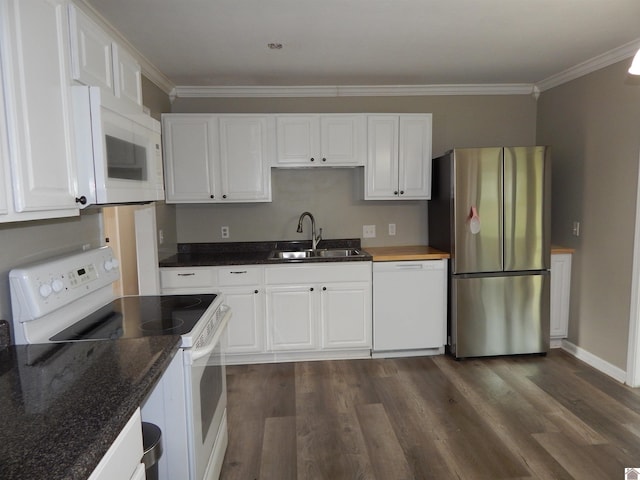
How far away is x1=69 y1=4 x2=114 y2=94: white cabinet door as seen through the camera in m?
1.46

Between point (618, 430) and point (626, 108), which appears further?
point (626, 108)

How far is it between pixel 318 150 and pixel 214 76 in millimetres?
1033

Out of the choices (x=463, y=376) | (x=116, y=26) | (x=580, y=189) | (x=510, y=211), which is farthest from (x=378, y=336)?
(x=116, y=26)

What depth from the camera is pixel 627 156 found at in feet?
9.43

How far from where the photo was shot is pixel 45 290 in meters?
1.49

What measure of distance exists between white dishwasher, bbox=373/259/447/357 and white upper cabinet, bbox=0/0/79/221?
8.00 ft

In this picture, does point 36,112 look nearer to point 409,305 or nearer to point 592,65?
point 409,305

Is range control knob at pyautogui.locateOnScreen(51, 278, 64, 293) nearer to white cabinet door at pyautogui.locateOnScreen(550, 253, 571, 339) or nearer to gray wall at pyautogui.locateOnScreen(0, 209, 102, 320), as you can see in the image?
gray wall at pyautogui.locateOnScreen(0, 209, 102, 320)

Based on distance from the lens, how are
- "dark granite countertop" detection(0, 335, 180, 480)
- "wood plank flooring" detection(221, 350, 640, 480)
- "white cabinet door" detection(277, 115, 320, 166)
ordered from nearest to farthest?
"dark granite countertop" detection(0, 335, 180, 480), "wood plank flooring" detection(221, 350, 640, 480), "white cabinet door" detection(277, 115, 320, 166)

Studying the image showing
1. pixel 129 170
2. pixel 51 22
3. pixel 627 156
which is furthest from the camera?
pixel 627 156

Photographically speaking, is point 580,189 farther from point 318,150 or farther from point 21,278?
point 21,278

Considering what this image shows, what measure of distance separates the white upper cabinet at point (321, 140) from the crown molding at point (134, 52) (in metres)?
0.99

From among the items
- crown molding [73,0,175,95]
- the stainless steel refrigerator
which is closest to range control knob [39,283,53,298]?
crown molding [73,0,175,95]

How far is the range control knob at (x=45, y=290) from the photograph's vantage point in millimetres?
1471
